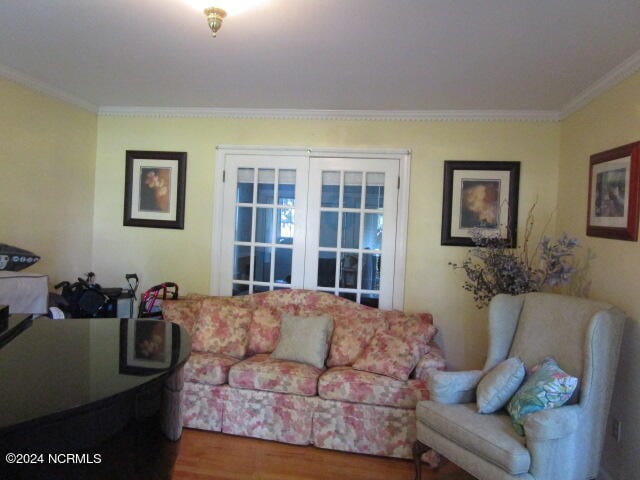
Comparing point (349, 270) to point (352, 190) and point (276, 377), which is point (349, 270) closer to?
point (352, 190)

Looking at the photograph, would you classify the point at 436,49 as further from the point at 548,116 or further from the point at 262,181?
the point at 262,181

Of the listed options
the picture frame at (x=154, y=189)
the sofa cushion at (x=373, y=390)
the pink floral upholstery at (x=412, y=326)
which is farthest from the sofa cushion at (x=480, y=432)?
the picture frame at (x=154, y=189)

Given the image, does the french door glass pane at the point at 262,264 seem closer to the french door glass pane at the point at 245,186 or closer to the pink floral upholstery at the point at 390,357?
the french door glass pane at the point at 245,186

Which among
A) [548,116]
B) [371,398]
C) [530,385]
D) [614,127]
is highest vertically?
[548,116]

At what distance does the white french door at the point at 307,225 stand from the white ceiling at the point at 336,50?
0.59 meters

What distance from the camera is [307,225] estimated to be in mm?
4246

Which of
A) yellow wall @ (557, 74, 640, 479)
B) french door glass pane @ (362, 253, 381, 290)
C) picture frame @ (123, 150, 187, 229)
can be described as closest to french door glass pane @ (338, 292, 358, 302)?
french door glass pane @ (362, 253, 381, 290)

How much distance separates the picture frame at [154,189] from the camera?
4.43 meters

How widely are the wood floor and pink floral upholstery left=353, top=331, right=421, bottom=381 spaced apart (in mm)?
575

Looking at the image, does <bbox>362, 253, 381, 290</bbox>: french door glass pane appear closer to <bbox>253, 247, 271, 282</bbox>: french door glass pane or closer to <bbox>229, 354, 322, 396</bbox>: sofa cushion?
<bbox>253, 247, 271, 282</bbox>: french door glass pane

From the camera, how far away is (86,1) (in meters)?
2.30

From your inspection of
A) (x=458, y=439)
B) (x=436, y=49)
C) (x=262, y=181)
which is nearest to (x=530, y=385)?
(x=458, y=439)

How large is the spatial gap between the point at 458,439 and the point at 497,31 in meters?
2.16

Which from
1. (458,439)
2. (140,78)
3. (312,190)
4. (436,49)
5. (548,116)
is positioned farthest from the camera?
(312,190)
